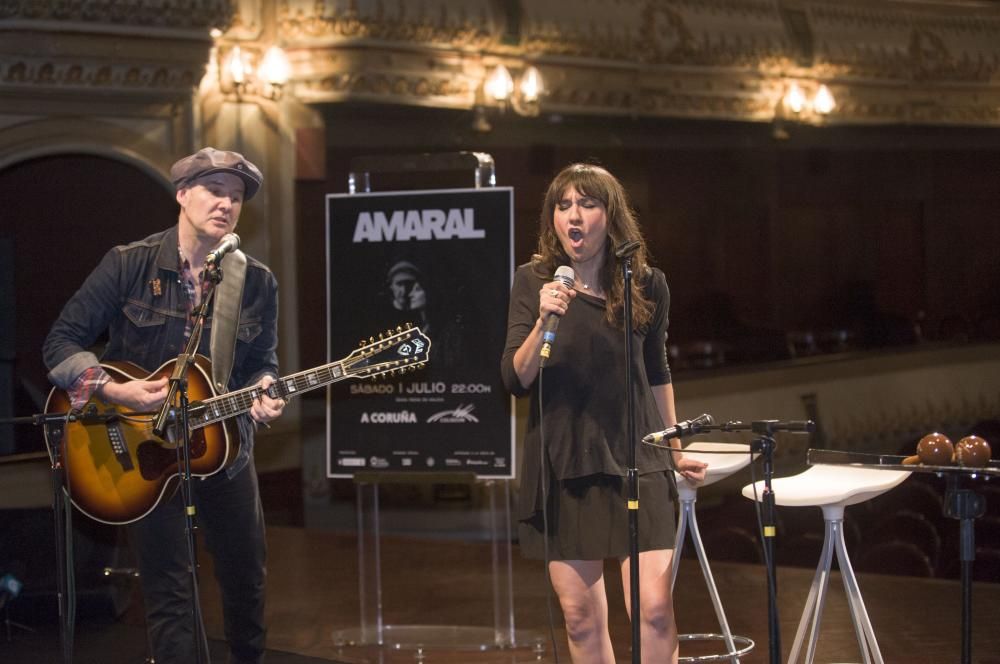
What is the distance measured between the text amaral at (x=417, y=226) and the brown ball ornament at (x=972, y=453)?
254cm

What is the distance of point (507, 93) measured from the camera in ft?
30.0

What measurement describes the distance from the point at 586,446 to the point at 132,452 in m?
1.35

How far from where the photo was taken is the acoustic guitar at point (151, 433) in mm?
3787

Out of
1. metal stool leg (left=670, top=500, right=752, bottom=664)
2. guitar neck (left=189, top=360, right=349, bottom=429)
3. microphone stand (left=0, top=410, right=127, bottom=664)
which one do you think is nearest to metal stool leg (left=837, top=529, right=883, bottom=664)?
metal stool leg (left=670, top=500, right=752, bottom=664)

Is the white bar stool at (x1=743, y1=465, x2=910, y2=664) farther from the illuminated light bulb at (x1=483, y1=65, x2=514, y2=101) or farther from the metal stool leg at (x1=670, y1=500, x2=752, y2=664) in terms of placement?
the illuminated light bulb at (x1=483, y1=65, x2=514, y2=101)

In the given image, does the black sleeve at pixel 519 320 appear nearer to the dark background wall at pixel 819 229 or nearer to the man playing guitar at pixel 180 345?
the man playing guitar at pixel 180 345

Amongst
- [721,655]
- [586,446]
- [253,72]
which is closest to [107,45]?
[253,72]

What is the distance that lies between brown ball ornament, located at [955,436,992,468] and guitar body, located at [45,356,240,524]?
6.52ft

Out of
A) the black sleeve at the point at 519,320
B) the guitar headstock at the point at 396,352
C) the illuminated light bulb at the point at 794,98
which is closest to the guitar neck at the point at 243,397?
the guitar headstock at the point at 396,352

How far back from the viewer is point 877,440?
10.4 metres

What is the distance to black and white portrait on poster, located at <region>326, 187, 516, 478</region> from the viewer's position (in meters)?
5.25

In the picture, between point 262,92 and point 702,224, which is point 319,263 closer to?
point 262,92

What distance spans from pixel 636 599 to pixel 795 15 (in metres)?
7.90

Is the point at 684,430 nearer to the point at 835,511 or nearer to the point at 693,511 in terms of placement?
the point at 835,511
